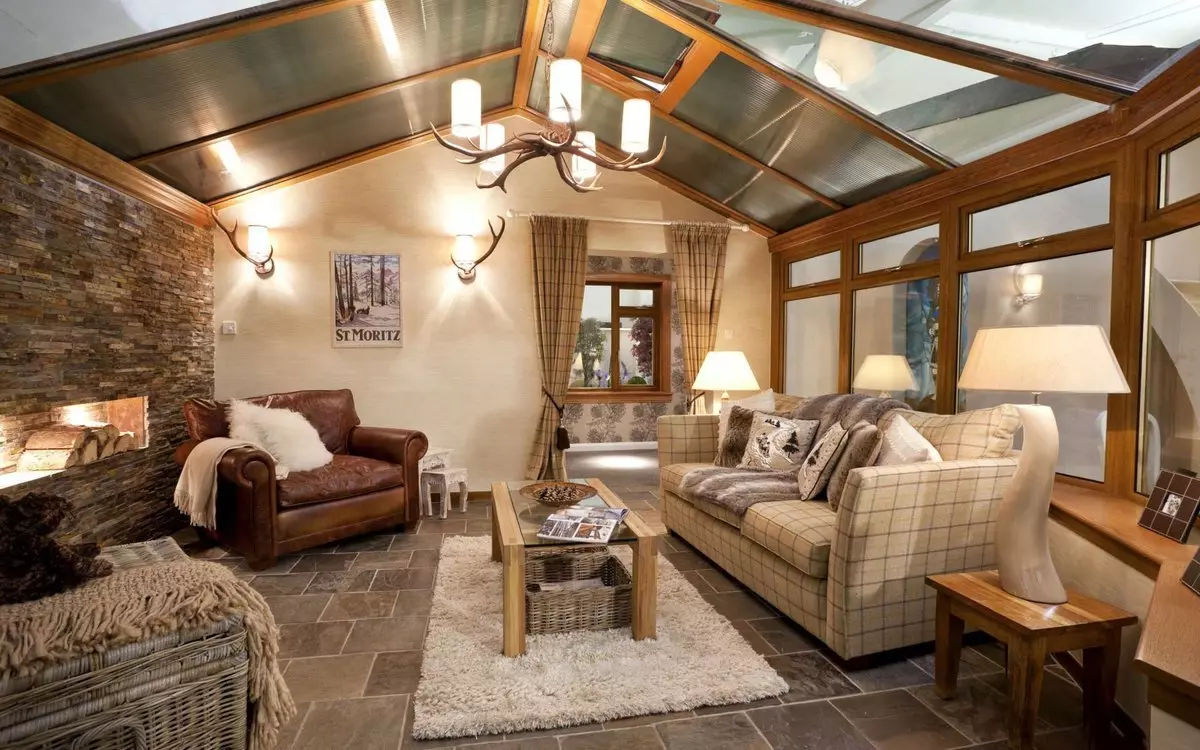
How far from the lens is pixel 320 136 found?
394cm

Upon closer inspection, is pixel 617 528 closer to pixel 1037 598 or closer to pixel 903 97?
pixel 1037 598

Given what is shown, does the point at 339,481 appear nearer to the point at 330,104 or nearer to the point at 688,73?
the point at 330,104

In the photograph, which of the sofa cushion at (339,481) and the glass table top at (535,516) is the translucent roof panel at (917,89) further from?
the sofa cushion at (339,481)

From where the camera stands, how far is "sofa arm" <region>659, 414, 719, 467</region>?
12.6ft

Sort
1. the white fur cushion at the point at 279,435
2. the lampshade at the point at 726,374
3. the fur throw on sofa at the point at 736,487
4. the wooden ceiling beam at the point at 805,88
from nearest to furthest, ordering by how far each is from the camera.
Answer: the fur throw on sofa at the point at 736,487, the wooden ceiling beam at the point at 805,88, the white fur cushion at the point at 279,435, the lampshade at the point at 726,374

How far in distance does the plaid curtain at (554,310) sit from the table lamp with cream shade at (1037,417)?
3.27 metres

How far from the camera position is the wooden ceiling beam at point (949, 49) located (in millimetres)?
2277

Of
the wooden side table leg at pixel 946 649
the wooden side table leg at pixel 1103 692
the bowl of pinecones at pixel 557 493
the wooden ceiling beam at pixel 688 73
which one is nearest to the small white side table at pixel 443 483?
the bowl of pinecones at pixel 557 493

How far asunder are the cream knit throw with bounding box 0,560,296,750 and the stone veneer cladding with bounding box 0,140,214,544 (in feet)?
5.64

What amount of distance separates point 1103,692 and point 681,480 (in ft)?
6.73

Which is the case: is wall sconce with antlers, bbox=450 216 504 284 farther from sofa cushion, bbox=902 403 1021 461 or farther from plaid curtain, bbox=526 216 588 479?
sofa cushion, bbox=902 403 1021 461

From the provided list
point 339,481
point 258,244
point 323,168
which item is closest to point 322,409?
point 339,481

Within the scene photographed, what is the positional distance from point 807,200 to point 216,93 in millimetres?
3810

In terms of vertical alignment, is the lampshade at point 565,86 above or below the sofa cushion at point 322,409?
above
